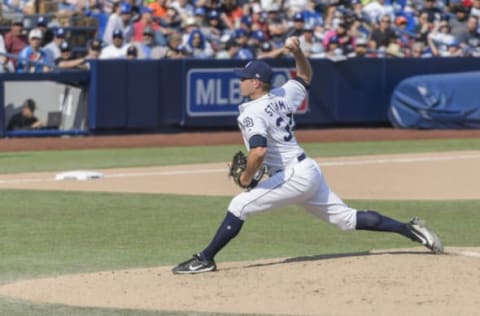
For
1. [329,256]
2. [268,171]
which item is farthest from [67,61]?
[268,171]

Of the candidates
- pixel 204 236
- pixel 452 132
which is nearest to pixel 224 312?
pixel 204 236

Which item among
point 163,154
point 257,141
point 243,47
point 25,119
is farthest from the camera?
point 243,47

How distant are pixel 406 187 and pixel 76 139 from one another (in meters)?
A: 7.69

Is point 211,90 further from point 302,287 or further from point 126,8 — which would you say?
point 302,287

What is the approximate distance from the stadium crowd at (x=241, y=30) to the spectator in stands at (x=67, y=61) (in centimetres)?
2

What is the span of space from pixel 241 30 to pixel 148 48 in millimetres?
2491

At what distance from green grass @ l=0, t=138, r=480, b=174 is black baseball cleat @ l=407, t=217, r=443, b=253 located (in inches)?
360

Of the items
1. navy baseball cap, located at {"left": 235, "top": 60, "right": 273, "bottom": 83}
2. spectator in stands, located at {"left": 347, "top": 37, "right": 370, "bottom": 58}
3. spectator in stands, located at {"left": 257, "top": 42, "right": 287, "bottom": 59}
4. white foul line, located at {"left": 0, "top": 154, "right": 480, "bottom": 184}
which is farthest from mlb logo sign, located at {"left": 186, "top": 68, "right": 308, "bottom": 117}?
navy baseball cap, located at {"left": 235, "top": 60, "right": 273, "bottom": 83}

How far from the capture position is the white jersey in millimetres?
8508

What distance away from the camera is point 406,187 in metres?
15.6

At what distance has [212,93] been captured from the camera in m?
22.9

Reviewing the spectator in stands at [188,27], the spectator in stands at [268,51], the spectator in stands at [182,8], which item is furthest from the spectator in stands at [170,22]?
the spectator in stands at [268,51]

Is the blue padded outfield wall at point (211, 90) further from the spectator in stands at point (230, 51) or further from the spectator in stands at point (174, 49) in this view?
the spectator in stands at point (230, 51)

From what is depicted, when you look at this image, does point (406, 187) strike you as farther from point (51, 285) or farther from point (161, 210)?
point (51, 285)
